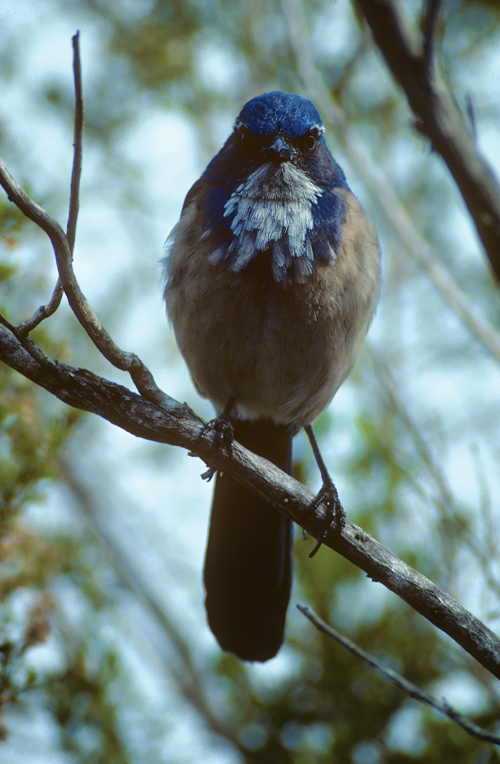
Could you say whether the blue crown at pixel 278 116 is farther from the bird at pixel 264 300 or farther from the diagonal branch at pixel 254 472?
the diagonal branch at pixel 254 472

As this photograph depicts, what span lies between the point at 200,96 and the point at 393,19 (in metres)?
4.11

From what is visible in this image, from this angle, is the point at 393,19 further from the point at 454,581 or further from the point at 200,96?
the point at 200,96

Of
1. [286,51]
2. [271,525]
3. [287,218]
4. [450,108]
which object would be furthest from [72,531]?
[286,51]

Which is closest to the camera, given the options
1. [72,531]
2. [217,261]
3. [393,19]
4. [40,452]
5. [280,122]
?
[393,19]

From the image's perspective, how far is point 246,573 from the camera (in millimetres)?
3738

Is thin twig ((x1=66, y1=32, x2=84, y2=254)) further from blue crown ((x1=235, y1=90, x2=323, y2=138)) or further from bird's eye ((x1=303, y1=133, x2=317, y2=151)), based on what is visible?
bird's eye ((x1=303, y1=133, x2=317, y2=151))

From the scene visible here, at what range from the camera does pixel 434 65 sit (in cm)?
259

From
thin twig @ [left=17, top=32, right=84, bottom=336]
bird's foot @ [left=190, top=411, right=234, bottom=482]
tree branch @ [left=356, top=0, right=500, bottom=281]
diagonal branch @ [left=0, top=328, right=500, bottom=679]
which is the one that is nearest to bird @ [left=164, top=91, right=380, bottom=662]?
bird's foot @ [left=190, top=411, right=234, bottom=482]

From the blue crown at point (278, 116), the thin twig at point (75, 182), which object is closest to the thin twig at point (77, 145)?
the thin twig at point (75, 182)

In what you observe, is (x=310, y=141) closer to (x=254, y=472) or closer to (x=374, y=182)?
(x=374, y=182)

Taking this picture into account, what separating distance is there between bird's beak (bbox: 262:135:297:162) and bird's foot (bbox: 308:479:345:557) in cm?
164

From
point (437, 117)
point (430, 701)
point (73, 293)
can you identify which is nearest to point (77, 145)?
point (73, 293)

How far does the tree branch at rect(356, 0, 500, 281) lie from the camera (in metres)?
2.55

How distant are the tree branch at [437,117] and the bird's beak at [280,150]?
1041 millimetres
